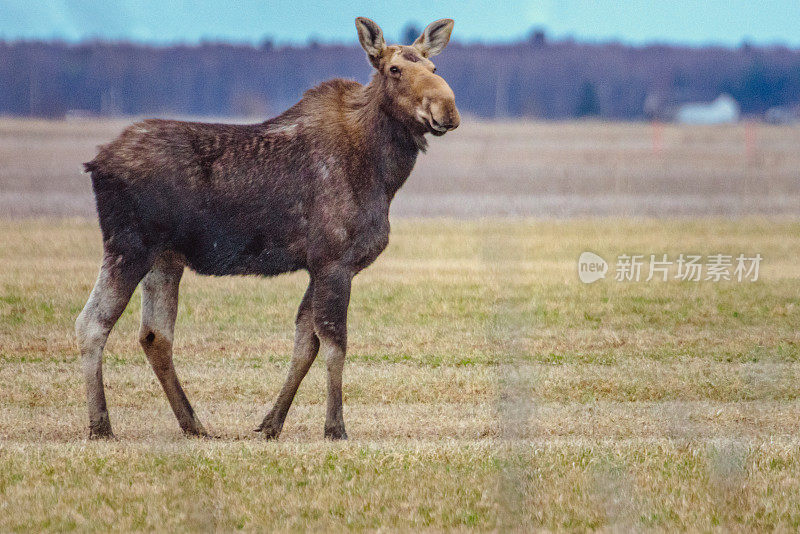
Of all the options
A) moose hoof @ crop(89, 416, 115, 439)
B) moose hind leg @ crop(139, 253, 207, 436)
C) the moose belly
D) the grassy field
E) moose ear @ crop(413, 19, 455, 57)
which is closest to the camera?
the grassy field

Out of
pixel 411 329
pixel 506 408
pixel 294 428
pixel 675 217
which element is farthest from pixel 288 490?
pixel 675 217

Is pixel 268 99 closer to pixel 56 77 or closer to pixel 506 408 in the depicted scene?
pixel 56 77

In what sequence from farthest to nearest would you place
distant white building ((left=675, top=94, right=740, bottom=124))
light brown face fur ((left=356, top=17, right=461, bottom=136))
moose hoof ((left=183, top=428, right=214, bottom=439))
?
distant white building ((left=675, top=94, right=740, bottom=124))
moose hoof ((left=183, top=428, right=214, bottom=439))
light brown face fur ((left=356, top=17, right=461, bottom=136))

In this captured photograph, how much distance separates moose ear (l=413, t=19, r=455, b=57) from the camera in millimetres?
9430

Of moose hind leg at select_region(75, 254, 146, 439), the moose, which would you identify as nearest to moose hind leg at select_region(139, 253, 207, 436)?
the moose

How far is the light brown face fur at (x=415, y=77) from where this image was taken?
8.49 meters

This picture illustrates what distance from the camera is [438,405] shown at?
1084cm

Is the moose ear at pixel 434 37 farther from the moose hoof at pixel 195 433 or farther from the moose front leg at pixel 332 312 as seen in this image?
the moose hoof at pixel 195 433

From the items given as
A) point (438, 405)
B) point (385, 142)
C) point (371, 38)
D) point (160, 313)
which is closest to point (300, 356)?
point (160, 313)

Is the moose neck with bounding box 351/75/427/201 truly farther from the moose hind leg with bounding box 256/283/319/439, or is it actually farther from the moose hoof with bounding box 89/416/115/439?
the moose hoof with bounding box 89/416/115/439

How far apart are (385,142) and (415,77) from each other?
594mm

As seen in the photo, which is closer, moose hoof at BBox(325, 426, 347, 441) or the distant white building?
moose hoof at BBox(325, 426, 347, 441)

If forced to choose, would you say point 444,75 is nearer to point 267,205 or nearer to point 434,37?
point 434,37

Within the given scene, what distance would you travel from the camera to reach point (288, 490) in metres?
7.62
